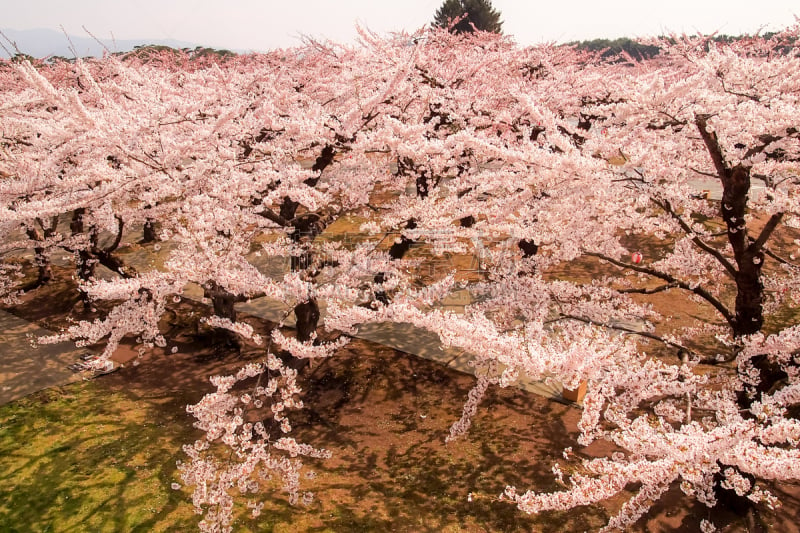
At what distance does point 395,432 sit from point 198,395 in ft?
11.3

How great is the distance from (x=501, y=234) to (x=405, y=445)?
3.55 m

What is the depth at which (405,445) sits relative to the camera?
6.59 m

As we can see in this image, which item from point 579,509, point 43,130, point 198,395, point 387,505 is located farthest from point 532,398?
point 43,130

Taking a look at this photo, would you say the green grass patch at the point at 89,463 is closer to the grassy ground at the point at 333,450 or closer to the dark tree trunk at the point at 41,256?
the grassy ground at the point at 333,450

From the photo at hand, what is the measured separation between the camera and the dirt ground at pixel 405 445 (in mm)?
5320

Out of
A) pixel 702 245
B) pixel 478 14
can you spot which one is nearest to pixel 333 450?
pixel 702 245

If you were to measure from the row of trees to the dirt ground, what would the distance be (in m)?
0.38

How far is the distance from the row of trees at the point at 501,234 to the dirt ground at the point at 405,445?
14.9 inches

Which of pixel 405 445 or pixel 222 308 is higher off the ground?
pixel 222 308

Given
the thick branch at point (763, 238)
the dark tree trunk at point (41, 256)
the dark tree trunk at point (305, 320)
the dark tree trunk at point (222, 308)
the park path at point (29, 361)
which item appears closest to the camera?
the thick branch at point (763, 238)

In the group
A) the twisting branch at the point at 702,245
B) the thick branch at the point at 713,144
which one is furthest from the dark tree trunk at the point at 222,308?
the thick branch at the point at 713,144

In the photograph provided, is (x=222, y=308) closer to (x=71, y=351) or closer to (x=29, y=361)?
(x=71, y=351)

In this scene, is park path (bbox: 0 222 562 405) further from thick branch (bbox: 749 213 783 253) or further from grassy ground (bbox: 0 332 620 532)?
thick branch (bbox: 749 213 783 253)

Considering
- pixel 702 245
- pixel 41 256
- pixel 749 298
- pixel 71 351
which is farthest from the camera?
pixel 41 256
